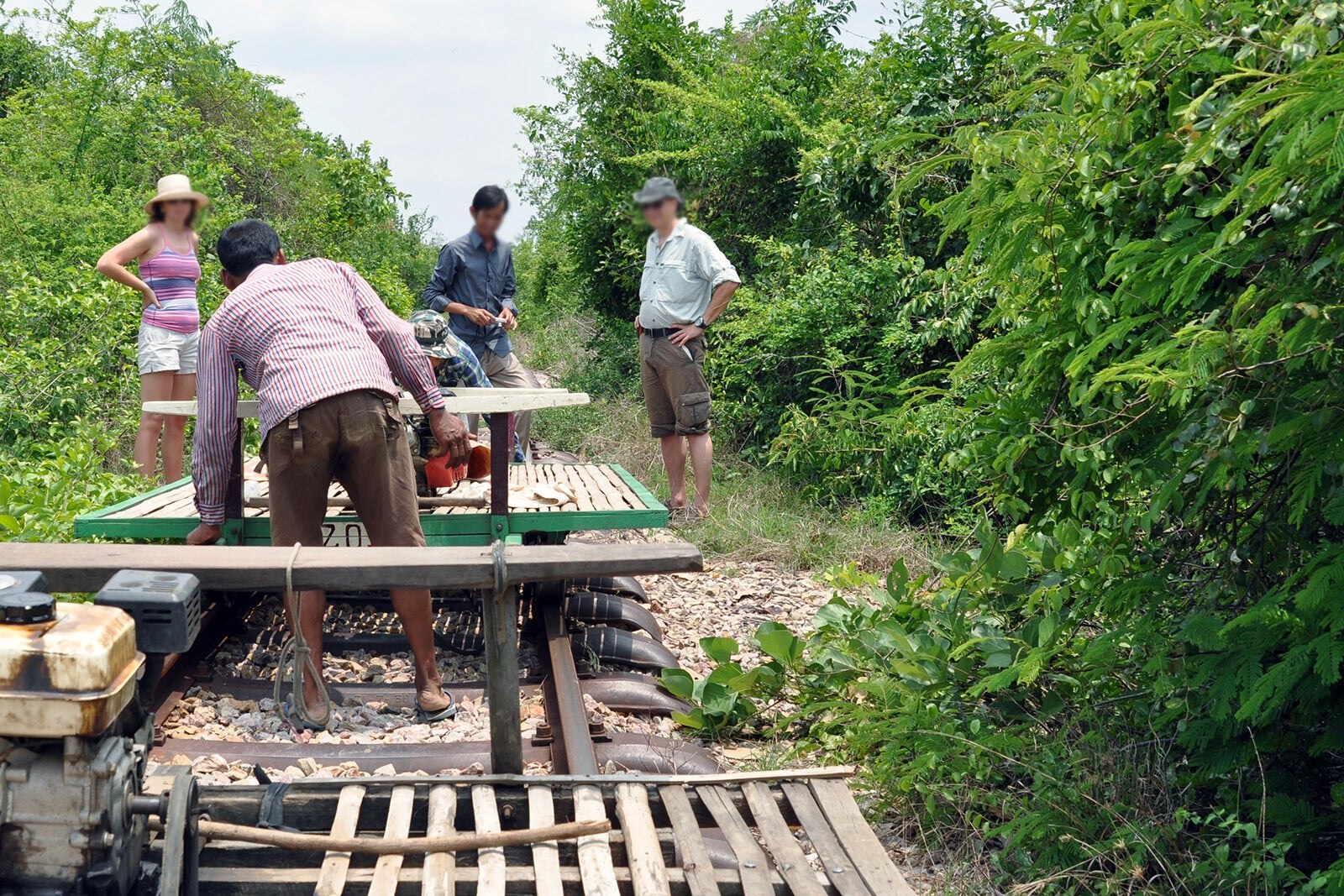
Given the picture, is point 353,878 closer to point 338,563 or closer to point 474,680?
point 338,563

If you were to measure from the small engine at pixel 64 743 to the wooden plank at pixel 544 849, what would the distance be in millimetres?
930

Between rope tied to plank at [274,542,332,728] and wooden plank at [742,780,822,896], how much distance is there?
136cm

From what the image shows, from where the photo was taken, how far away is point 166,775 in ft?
10.5

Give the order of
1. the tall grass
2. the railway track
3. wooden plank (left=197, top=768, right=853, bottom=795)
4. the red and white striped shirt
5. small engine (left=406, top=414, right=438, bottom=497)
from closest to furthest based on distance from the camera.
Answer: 1. wooden plank (left=197, top=768, right=853, bottom=795)
2. the railway track
3. the red and white striped shirt
4. small engine (left=406, top=414, right=438, bottom=497)
5. the tall grass

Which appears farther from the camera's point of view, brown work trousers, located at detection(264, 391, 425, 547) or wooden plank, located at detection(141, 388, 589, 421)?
wooden plank, located at detection(141, 388, 589, 421)

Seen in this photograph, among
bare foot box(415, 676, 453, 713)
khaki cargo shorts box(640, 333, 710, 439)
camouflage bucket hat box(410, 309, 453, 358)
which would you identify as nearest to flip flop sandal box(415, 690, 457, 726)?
bare foot box(415, 676, 453, 713)

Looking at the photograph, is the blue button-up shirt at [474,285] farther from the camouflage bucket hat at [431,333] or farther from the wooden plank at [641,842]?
the wooden plank at [641,842]

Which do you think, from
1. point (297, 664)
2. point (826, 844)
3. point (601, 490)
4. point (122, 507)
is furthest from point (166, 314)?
point (826, 844)

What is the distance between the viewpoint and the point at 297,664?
11.4 feet

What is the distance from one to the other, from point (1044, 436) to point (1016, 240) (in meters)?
0.64

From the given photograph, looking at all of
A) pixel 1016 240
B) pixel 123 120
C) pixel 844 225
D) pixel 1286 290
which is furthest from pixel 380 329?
pixel 123 120

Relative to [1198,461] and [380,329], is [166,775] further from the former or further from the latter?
[1198,461]

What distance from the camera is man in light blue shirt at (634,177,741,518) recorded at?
26.0ft

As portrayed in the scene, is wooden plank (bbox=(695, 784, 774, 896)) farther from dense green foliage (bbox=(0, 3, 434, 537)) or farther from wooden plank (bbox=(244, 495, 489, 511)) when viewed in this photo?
dense green foliage (bbox=(0, 3, 434, 537))
